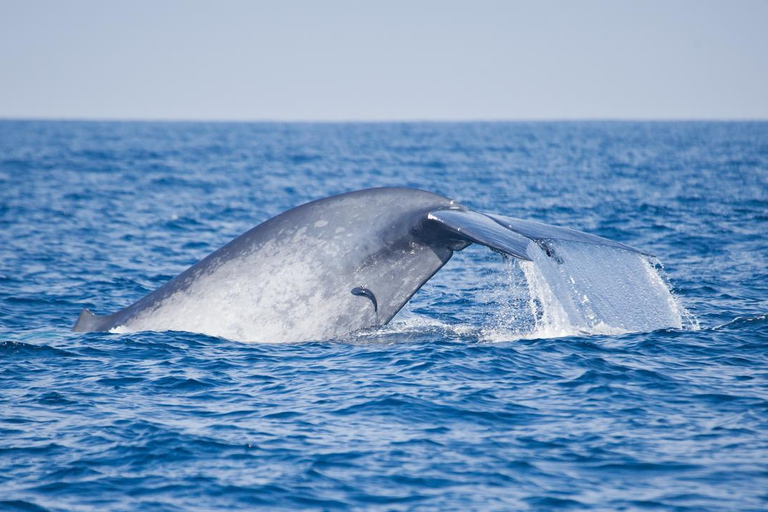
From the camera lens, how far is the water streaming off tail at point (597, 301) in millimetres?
11789

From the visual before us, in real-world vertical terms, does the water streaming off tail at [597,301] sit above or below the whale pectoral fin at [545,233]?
below

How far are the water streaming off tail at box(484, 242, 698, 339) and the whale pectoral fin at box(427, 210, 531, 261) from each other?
203cm

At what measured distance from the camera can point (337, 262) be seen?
9.65 metres

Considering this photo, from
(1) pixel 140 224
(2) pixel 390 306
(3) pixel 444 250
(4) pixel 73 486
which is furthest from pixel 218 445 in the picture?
(1) pixel 140 224

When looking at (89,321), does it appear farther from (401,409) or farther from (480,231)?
(480,231)

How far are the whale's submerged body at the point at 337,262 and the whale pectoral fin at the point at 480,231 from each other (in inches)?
2.9

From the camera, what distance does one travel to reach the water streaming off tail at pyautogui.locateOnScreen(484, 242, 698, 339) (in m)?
11.8

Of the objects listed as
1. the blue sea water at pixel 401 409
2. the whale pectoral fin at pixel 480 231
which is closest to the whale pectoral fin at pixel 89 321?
the blue sea water at pixel 401 409

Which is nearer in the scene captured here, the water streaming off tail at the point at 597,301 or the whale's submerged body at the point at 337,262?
the whale's submerged body at the point at 337,262

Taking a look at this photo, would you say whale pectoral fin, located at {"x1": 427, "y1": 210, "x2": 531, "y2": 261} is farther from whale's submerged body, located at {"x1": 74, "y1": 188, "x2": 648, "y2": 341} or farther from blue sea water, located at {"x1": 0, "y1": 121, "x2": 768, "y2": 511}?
blue sea water, located at {"x1": 0, "y1": 121, "x2": 768, "y2": 511}

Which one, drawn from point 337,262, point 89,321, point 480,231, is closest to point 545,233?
point 480,231

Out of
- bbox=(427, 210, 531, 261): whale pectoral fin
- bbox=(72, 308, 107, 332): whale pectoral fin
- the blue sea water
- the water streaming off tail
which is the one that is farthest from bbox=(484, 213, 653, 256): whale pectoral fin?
bbox=(72, 308, 107, 332): whale pectoral fin

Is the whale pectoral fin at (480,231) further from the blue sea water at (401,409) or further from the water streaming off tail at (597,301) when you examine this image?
the water streaming off tail at (597,301)

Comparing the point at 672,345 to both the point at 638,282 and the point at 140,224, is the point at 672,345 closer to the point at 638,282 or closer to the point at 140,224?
the point at 638,282
